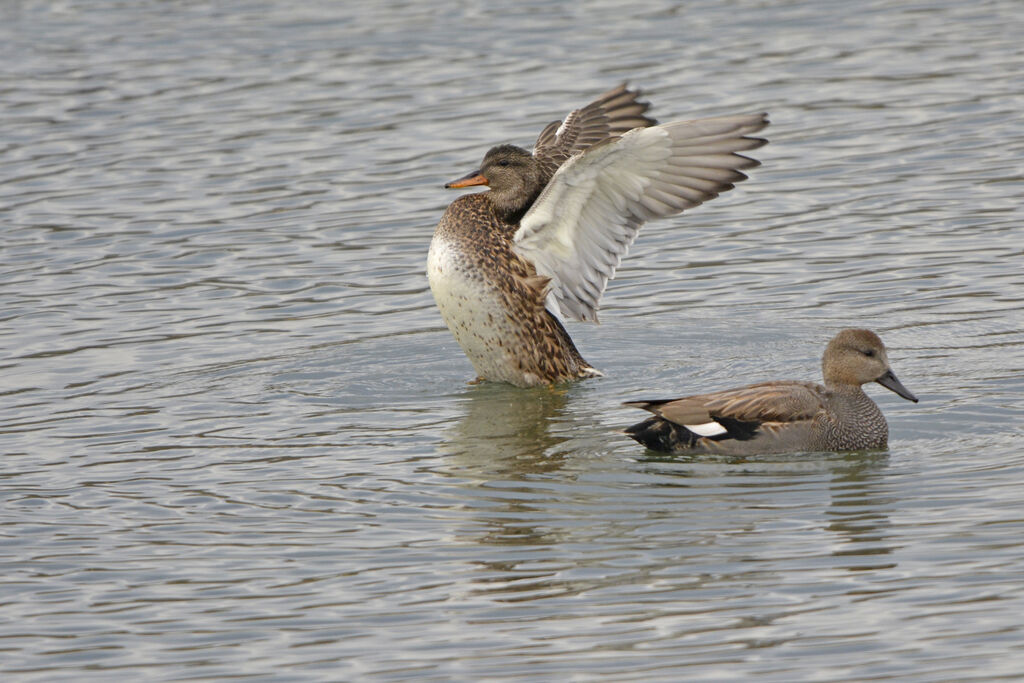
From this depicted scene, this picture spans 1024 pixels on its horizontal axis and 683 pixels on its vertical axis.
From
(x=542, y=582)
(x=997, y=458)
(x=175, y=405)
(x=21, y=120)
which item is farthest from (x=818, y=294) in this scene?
(x=21, y=120)

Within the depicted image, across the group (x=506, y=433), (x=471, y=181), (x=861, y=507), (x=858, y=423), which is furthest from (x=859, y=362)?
(x=471, y=181)

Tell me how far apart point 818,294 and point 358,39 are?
30.1ft

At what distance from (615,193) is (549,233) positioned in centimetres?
47

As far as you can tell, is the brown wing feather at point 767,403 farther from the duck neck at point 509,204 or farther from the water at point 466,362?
the duck neck at point 509,204

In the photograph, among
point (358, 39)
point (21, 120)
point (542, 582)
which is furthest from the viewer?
point (358, 39)

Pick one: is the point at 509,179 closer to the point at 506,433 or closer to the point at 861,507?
the point at 506,433

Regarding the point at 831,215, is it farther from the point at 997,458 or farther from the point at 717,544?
the point at 717,544

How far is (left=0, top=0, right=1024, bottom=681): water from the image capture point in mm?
5758

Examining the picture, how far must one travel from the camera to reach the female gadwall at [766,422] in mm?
7582

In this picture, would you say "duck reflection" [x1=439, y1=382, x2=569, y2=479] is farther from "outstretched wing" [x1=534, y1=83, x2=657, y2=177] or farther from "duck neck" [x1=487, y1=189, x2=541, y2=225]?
"outstretched wing" [x1=534, y1=83, x2=657, y2=177]

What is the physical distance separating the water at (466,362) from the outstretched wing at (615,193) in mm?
613

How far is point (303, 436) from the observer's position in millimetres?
8297

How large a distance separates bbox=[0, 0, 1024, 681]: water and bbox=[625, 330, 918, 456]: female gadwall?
16 centimetres

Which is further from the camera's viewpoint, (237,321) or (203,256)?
(203,256)
